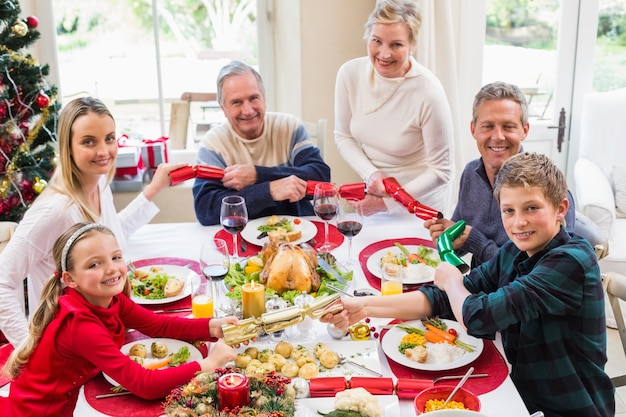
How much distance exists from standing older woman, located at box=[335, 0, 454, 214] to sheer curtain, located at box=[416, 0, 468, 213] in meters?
0.87

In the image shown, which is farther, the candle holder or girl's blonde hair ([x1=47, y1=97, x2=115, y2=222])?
girl's blonde hair ([x1=47, y1=97, x2=115, y2=222])

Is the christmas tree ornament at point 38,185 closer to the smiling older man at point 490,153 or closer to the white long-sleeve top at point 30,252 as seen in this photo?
the white long-sleeve top at point 30,252

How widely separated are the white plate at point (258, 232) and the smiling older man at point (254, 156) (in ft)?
0.19

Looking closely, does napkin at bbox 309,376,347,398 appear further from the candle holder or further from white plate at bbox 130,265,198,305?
white plate at bbox 130,265,198,305

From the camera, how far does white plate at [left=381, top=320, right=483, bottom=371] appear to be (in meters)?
1.53

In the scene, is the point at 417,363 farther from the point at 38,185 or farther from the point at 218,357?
the point at 38,185

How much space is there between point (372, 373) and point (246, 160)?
1.40 meters

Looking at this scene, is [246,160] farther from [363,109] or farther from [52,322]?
[52,322]

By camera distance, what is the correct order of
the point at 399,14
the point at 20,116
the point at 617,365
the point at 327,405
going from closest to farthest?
the point at 327,405
the point at 399,14
the point at 617,365
the point at 20,116

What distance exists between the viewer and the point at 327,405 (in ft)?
4.60

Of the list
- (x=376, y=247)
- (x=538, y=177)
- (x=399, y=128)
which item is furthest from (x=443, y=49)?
(x=538, y=177)

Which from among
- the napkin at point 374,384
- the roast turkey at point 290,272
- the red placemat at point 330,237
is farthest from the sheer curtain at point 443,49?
the napkin at point 374,384

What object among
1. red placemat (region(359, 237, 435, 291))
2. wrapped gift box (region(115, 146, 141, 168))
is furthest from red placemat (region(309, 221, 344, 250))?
wrapped gift box (region(115, 146, 141, 168))

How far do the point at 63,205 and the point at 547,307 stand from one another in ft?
4.47
